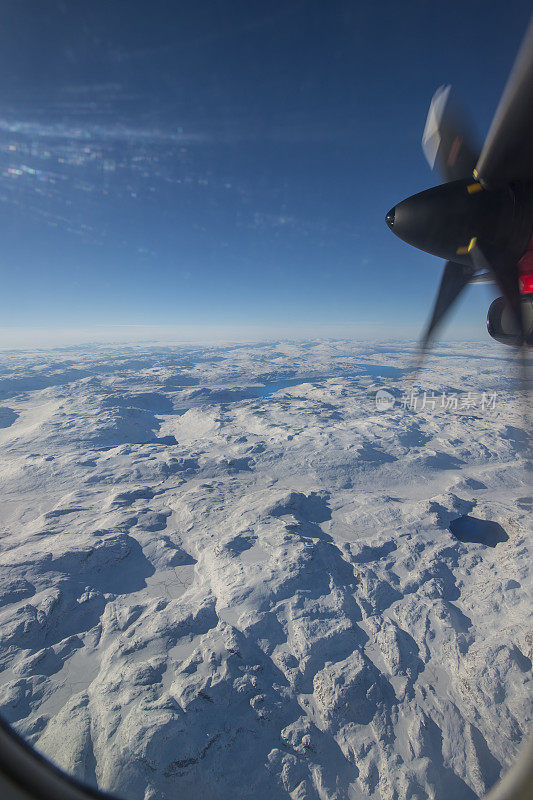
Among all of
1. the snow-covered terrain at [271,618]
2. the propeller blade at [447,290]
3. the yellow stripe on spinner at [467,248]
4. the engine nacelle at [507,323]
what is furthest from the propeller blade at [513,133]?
the snow-covered terrain at [271,618]

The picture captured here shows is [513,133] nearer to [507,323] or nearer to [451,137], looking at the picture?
[451,137]

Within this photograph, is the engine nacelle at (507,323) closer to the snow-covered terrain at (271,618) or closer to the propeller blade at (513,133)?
the snow-covered terrain at (271,618)

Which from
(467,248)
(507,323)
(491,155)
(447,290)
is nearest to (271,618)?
(507,323)

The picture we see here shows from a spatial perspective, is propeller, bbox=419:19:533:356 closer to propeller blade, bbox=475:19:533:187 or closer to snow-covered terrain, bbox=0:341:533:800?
propeller blade, bbox=475:19:533:187

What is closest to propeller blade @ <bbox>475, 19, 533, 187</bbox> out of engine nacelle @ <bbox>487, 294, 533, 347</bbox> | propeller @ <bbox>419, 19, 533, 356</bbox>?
propeller @ <bbox>419, 19, 533, 356</bbox>

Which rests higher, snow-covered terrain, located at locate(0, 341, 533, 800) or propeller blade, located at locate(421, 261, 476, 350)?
propeller blade, located at locate(421, 261, 476, 350)

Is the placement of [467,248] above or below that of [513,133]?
below

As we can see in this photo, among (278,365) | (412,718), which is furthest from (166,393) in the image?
A: (412,718)
